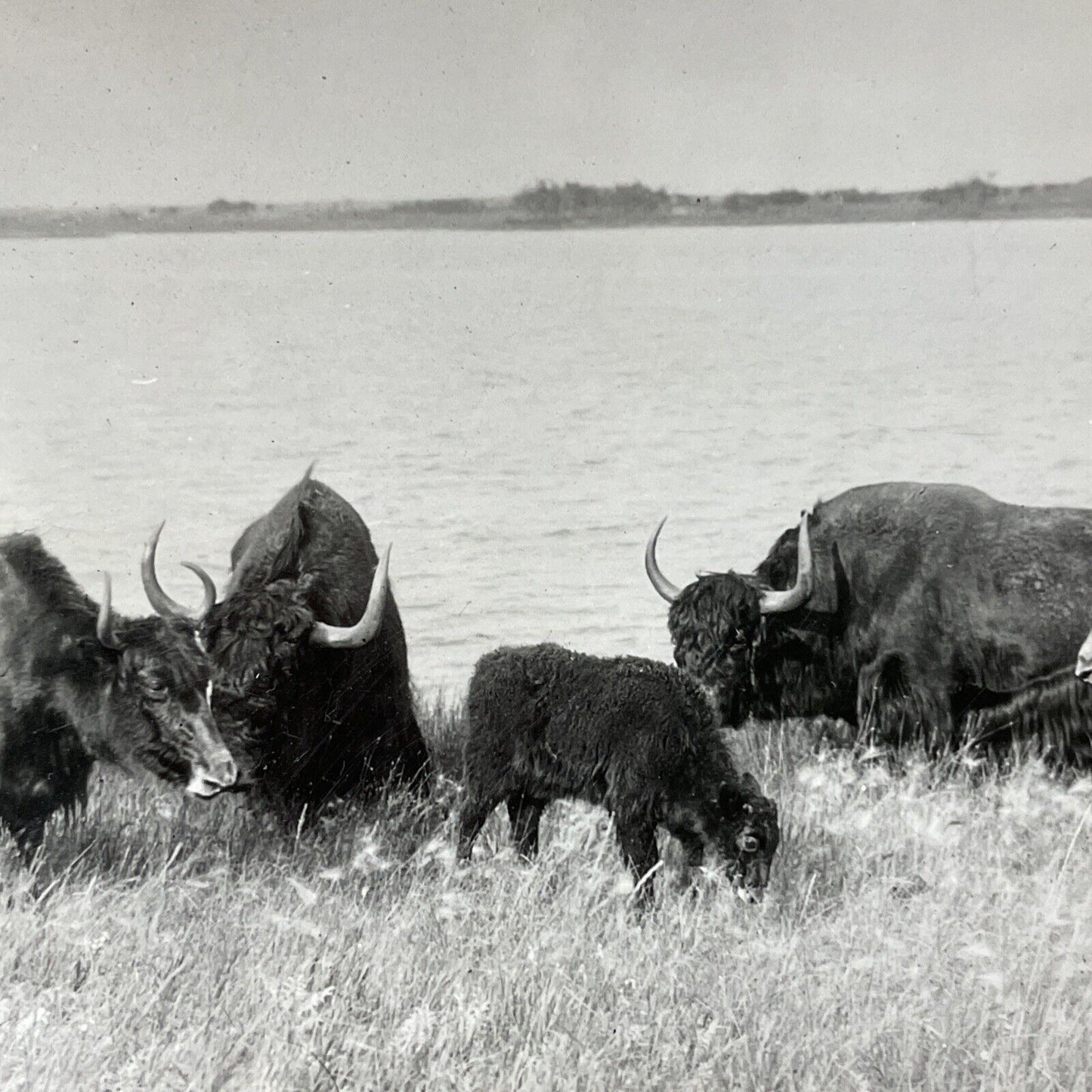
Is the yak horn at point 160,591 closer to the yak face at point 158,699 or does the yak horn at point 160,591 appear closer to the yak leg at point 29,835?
the yak face at point 158,699

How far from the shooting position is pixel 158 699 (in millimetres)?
3818

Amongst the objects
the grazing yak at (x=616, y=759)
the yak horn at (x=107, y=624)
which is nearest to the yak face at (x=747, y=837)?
the grazing yak at (x=616, y=759)

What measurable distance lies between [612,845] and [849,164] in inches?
92.2

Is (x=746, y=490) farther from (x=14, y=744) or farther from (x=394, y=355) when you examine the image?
(x=14, y=744)

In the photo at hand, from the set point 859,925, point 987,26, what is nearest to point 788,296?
point 987,26

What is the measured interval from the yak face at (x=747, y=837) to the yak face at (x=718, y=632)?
1072 mm

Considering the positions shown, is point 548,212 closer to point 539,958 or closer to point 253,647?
point 253,647

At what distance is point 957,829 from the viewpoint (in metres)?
4.14

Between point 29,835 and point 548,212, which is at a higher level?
point 548,212

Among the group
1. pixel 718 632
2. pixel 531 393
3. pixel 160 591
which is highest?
pixel 531 393

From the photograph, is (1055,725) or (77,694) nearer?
(77,694)

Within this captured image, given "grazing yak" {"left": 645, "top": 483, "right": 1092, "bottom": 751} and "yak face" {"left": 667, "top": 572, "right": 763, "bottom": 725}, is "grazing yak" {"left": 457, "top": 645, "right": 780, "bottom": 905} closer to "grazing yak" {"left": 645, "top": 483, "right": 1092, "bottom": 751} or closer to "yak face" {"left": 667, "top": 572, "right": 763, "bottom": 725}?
"yak face" {"left": 667, "top": 572, "right": 763, "bottom": 725}

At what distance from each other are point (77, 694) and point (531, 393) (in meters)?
1.92

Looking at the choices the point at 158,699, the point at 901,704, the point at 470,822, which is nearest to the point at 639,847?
the point at 470,822
